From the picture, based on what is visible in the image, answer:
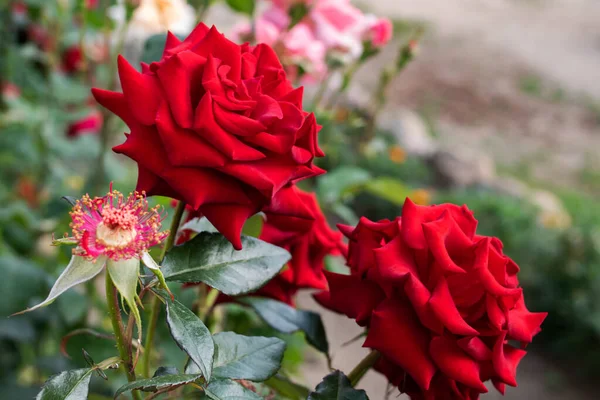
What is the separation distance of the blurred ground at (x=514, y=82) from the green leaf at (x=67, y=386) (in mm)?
3833

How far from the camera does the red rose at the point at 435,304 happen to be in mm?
321

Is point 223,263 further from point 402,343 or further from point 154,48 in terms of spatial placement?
point 154,48

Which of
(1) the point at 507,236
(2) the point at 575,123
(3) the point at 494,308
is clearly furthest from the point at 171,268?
(2) the point at 575,123

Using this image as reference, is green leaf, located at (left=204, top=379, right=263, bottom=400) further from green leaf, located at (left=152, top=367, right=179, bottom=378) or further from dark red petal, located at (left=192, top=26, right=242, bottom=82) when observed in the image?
dark red petal, located at (left=192, top=26, right=242, bottom=82)

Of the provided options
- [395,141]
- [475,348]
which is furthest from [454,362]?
[395,141]

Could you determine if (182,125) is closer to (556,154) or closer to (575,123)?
(556,154)

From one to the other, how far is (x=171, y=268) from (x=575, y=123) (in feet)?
16.0

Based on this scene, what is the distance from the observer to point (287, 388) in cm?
41

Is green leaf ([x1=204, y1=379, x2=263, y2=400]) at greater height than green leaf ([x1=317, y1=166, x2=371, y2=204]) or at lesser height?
greater

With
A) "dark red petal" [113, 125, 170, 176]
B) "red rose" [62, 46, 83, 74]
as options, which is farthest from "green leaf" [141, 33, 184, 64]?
"red rose" [62, 46, 83, 74]

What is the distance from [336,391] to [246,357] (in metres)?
0.06

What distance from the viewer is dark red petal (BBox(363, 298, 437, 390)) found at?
320mm

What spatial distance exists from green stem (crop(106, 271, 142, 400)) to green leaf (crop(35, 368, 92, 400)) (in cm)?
2

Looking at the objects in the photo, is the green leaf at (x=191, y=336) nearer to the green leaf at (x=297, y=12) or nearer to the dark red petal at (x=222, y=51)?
the dark red petal at (x=222, y=51)
